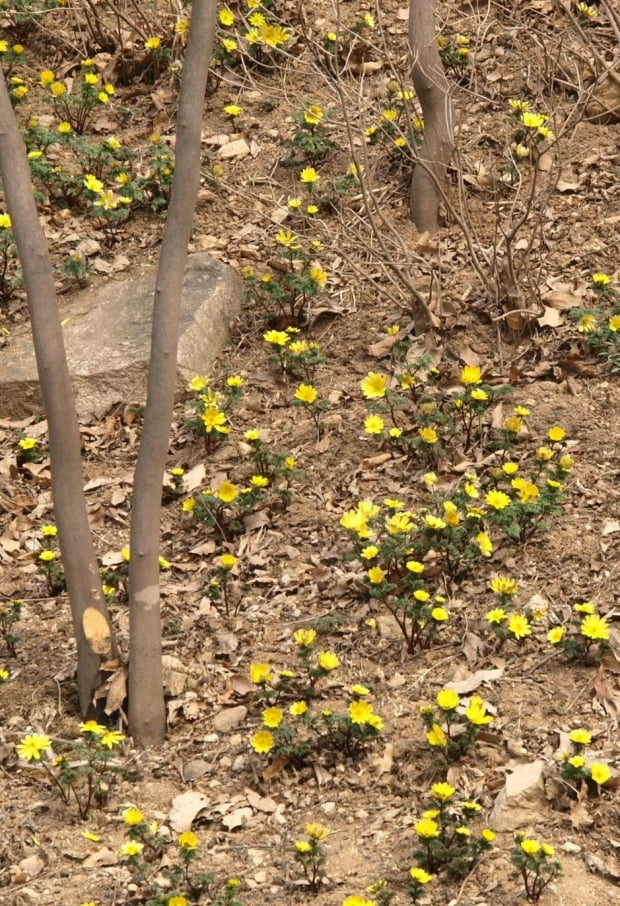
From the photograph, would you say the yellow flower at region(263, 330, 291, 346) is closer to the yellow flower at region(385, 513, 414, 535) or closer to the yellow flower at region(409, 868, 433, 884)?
the yellow flower at region(385, 513, 414, 535)

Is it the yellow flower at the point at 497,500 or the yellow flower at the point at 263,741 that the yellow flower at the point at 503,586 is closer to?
the yellow flower at the point at 497,500

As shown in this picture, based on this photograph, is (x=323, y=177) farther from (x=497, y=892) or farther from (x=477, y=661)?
(x=497, y=892)

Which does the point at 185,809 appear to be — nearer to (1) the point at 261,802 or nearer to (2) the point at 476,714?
(1) the point at 261,802

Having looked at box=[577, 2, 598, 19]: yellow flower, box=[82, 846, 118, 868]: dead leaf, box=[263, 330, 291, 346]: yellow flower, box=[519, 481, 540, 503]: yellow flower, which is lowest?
box=[82, 846, 118, 868]: dead leaf

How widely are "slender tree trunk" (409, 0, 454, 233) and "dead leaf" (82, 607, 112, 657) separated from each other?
2.94m

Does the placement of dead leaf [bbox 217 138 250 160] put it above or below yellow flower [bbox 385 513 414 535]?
above

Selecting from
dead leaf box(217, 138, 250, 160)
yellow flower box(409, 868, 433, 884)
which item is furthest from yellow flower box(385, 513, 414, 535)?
dead leaf box(217, 138, 250, 160)

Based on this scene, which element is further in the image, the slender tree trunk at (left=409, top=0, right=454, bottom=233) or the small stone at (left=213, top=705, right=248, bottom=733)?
the slender tree trunk at (left=409, top=0, right=454, bottom=233)

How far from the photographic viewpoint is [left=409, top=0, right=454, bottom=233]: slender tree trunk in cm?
594

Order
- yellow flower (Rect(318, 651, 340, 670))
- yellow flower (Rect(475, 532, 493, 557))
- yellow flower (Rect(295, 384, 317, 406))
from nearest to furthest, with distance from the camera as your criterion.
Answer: yellow flower (Rect(318, 651, 340, 670)) < yellow flower (Rect(475, 532, 493, 557)) < yellow flower (Rect(295, 384, 317, 406))

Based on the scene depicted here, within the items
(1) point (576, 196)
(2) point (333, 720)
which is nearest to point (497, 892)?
(2) point (333, 720)

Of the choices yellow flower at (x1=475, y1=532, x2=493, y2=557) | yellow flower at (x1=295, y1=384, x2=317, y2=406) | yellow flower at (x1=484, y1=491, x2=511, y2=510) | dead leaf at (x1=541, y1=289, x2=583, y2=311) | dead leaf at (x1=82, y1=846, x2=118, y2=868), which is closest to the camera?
dead leaf at (x1=82, y1=846, x2=118, y2=868)

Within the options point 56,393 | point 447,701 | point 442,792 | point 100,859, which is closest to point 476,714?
point 447,701

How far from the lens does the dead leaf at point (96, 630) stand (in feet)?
12.8
